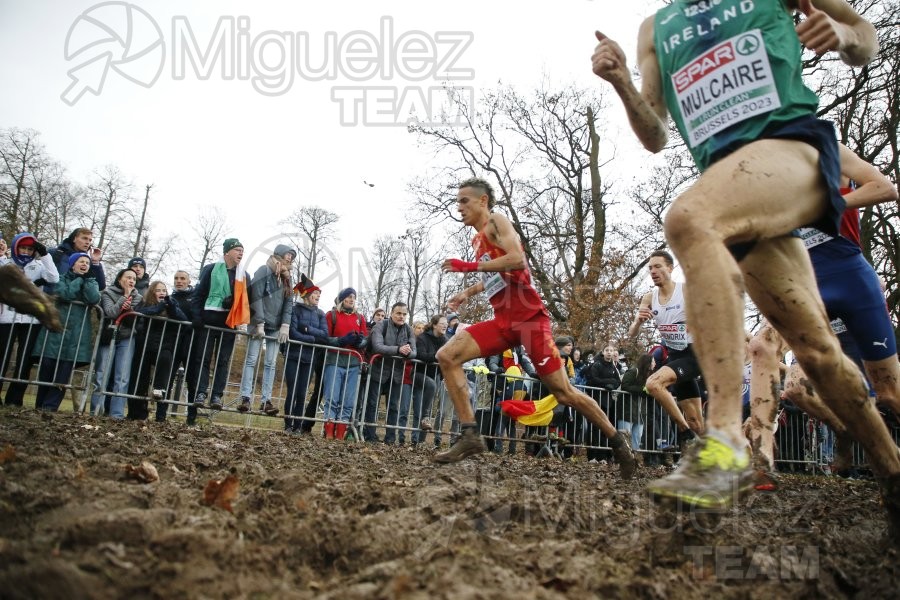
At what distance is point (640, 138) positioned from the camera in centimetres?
292

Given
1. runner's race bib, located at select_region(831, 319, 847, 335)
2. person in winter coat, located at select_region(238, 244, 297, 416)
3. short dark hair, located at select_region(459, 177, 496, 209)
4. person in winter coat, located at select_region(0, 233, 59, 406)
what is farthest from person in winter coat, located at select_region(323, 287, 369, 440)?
runner's race bib, located at select_region(831, 319, 847, 335)

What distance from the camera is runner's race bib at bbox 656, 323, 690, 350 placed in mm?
7004

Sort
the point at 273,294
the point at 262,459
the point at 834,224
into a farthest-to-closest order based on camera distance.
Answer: the point at 273,294, the point at 262,459, the point at 834,224

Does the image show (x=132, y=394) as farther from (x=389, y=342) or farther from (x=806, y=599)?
(x=806, y=599)

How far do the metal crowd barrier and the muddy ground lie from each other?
5.09 m

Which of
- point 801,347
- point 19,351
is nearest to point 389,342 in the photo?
point 19,351

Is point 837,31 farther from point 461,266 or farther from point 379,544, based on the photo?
point 461,266

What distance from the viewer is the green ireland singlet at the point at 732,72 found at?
A: 224 centimetres

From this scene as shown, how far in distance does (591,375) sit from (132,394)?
7173 mm

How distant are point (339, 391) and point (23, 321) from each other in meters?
4.07

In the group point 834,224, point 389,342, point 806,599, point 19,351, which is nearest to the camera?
point 806,599

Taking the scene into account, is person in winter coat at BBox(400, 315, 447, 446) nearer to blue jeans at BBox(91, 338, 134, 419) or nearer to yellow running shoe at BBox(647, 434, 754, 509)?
blue jeans at BBox(91, 338, 134, 419)

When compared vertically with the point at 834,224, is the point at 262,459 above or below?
below

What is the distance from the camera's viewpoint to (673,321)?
23.1ft
